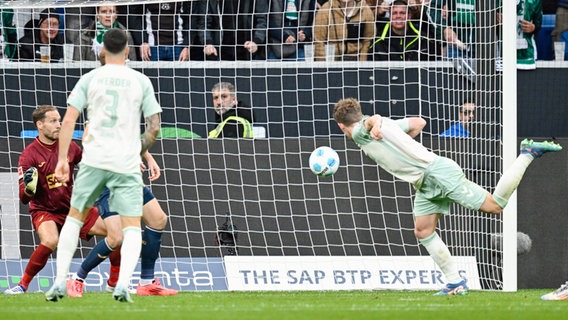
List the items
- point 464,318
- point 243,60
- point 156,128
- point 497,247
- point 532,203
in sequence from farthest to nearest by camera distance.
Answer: point 243,60
point 532,203
point 497,247
point 156,128
point 464,318

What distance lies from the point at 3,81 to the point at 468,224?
5.78 meters

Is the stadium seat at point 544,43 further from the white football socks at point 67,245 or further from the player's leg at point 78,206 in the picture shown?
the white football socks at point 67,245

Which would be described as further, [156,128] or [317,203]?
[317,203]

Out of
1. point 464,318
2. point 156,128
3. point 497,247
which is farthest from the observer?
point 497,247

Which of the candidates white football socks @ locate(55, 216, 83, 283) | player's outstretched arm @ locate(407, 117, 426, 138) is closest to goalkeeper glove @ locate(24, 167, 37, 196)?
white football socks @ locate(55, 216, 83, 283)

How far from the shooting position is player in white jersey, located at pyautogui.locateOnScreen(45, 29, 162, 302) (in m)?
8.27

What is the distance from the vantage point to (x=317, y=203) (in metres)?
12.9

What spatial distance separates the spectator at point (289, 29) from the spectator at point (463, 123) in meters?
2.33

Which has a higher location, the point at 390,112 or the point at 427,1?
the point at 427,1

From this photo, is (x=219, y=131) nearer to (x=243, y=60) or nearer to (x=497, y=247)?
(x=243, y=60)

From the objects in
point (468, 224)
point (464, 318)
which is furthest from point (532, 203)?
point (464, 318)

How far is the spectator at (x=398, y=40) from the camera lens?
13.4 m

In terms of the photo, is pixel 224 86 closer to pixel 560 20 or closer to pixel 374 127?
pixel 374 127

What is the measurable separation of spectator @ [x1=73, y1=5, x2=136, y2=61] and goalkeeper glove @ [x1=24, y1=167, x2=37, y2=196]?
11.6ft
